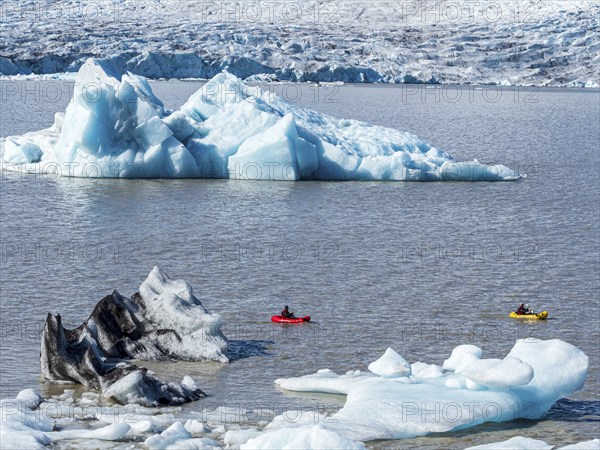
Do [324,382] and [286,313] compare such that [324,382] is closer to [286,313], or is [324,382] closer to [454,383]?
[454,383]

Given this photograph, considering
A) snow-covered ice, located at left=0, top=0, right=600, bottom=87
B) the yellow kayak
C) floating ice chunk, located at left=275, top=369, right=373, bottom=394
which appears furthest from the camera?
snow-covered ice, located at left=0, top=0, right=600, bottom=87

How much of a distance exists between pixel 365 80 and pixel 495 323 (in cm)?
6104

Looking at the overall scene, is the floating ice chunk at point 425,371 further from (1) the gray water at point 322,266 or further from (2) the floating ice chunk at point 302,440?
(2) the floating ice chunk at point 302,440

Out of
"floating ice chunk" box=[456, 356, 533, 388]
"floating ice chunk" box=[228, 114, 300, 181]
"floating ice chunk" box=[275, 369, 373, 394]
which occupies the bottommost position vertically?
"floating ice chunk" box=[275, 369, 373, 394]

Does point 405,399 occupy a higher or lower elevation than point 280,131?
lower

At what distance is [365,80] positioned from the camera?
73.9 m

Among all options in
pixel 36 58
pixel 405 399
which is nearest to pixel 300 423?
pixel 405 399

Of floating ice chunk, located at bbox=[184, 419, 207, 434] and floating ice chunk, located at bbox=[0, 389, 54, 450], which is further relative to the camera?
floating ice chunk, located at bbox=[184, 419, 207, 434]

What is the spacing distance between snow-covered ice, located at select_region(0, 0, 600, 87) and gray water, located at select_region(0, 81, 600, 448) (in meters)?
41.8

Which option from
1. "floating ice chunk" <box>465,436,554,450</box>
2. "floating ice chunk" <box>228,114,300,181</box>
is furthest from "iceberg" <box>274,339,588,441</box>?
"floating ice chunk" <box>228,114,300,181</box>

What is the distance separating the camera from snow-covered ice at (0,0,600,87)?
69.7 meters

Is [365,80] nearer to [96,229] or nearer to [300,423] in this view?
[96,229]

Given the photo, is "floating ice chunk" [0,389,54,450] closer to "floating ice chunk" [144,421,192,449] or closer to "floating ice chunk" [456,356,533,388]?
"floating ice chunk" [144,421,192,449]

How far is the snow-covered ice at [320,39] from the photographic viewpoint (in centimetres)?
6969
